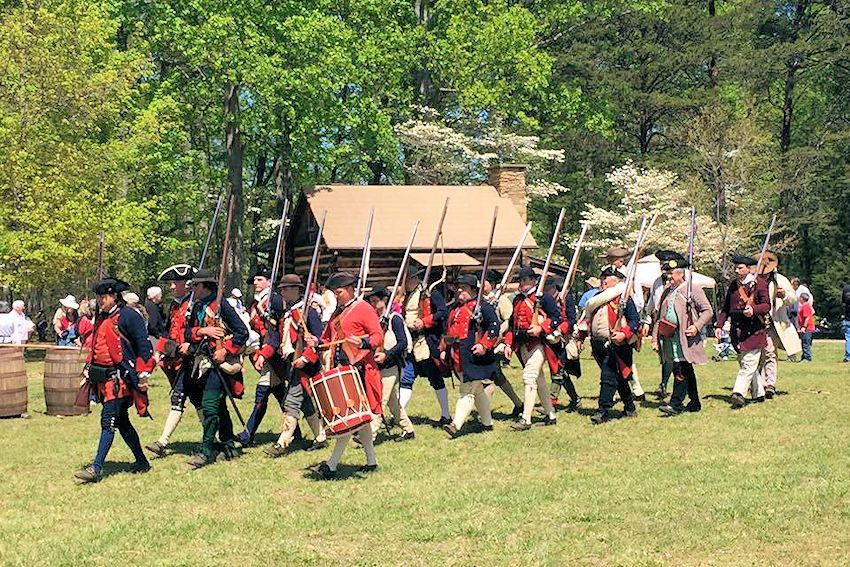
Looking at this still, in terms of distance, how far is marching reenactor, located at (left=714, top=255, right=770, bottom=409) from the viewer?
1396 centimetres

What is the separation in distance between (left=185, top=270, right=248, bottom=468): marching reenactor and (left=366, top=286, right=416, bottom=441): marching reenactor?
1.59 metres

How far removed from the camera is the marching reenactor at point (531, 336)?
1295cm

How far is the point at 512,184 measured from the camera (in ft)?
121

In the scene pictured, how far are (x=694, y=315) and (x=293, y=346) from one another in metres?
5.38

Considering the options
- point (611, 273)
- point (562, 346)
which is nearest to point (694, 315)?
point (611, 273)

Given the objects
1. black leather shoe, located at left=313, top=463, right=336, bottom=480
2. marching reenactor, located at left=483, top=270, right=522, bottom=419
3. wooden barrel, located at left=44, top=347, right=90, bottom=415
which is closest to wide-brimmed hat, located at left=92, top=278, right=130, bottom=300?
black leather shoe, located at left=313, top=463, right=336, bottom=480

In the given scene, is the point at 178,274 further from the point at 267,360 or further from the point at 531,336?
the point at 531,336

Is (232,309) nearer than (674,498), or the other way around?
(674,498)

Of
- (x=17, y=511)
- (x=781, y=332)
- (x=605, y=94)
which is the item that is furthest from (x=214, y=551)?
(x=605, y=94)

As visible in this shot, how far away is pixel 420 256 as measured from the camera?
33.8m

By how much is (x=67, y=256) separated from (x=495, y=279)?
1753cm

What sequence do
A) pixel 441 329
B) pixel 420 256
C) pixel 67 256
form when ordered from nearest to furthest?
pixel 441 329, pixel 67 256, pixel 420 256

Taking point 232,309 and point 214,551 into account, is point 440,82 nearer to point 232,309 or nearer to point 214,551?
point 232,309

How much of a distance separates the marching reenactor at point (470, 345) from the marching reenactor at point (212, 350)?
2.76 meters
